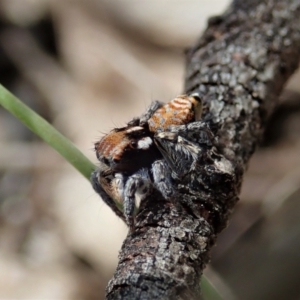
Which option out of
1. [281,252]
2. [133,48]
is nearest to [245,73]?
[281,252]

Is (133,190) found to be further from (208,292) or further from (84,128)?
(84,128)

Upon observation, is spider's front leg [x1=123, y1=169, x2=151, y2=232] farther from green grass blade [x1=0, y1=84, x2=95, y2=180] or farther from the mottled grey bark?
green grass blade [x1=0, y1=84, x2=95, y2=180]

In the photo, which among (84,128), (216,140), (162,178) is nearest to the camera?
(162,178)

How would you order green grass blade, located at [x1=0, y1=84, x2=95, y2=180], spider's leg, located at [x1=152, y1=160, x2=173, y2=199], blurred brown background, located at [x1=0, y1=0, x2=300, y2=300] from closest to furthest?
spider's leg, located at [x1=152, y1=160, x2=173, y2=199] < green grass blade, located at [x1=0, y1=84, x2=95, y2=180] < blurred brown background, located at [x1=0, y1=0, x2=300, y2=300]

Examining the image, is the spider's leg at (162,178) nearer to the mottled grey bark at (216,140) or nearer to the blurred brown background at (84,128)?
the mottled grey bark at (216,140)

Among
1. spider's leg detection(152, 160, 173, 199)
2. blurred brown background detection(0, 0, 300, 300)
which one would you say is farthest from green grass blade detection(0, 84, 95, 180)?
blurred brown background detection(0, 0, 300, 300)

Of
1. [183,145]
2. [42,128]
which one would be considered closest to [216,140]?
[183,145]

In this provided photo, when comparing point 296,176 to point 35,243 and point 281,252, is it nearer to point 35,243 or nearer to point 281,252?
point 281,252

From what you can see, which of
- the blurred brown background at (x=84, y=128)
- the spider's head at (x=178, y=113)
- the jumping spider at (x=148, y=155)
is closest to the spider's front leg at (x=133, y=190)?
the jumping spider at (x=148, y=155)
